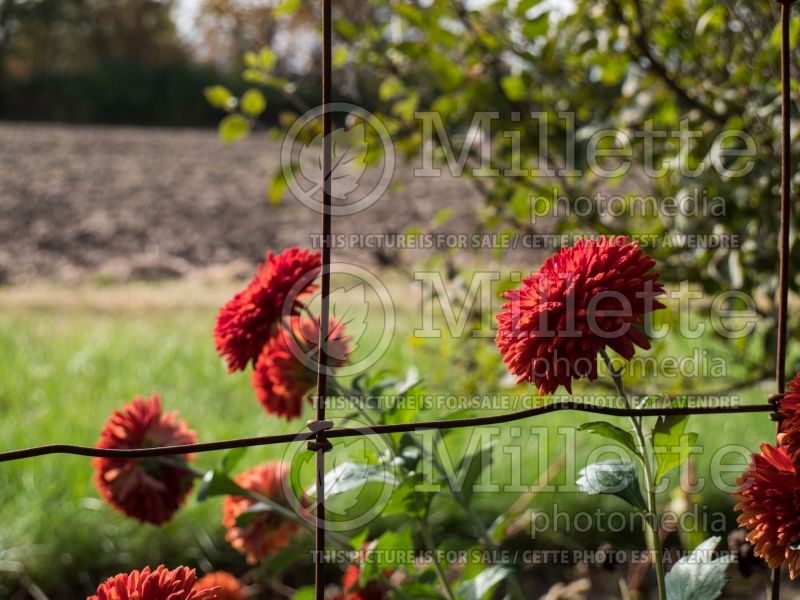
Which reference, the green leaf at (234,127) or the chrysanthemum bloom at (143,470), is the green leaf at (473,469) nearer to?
the chrysanthemum bloom at (143,470)

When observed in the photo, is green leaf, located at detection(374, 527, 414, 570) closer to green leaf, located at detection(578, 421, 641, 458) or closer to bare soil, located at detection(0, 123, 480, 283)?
green leaf, located at detection(578, 421, 641, 458)

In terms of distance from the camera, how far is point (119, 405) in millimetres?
2285

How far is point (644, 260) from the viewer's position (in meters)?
0.57

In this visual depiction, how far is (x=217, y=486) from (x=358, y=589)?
19cm

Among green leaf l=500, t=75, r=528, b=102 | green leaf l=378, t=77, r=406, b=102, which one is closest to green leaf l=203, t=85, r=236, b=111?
green leaf l=378, t=77, r=406, b=102

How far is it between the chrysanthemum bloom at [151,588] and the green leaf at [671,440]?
32cm

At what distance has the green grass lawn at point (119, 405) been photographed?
1.56 m

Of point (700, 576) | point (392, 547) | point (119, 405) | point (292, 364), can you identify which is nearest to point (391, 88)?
point (292, 364)

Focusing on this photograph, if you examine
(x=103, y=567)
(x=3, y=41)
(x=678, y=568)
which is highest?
(x=3, y=41)

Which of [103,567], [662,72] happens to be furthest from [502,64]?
[103,567]

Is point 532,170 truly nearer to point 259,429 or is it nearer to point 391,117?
point 391,117

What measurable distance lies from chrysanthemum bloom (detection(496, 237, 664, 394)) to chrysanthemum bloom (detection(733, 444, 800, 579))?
116 millimetres

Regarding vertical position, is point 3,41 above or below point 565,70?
above

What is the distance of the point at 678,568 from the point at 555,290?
9.6 inches
